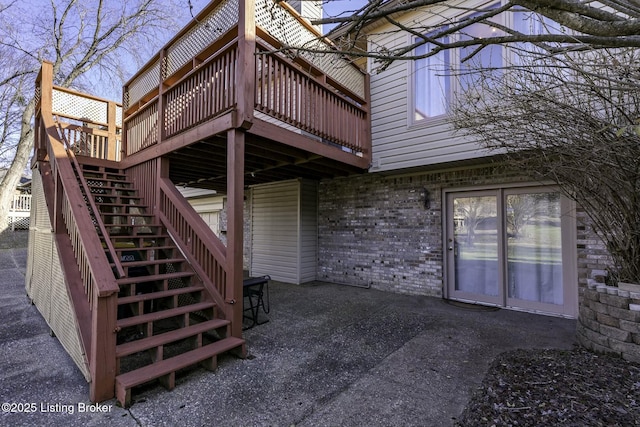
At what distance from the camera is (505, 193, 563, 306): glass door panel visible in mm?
4629

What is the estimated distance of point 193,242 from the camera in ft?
13.2

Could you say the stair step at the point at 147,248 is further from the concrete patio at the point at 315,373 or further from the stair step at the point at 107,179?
the stair step at the point at 107,179

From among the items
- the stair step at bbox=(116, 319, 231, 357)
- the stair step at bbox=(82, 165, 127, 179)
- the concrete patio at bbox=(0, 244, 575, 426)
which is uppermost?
the stair step at bbox=(82, 165, 127, 179)

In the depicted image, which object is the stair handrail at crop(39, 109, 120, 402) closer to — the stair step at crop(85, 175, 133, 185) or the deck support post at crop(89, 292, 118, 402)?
the deck support post at crop(89, 292, 118, 402)

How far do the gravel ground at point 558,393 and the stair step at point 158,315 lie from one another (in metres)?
2.66

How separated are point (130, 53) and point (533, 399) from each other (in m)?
17.2

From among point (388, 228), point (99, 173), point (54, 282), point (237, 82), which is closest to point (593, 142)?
point (237, 82)

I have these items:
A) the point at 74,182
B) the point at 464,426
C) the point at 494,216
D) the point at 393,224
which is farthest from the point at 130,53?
the point at 464,426

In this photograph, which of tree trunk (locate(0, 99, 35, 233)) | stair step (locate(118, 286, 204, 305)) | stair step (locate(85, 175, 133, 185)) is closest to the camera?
stair step (locate(118, 286, 204, 305))

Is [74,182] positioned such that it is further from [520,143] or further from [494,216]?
[494,216]

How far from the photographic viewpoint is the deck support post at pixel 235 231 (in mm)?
3416

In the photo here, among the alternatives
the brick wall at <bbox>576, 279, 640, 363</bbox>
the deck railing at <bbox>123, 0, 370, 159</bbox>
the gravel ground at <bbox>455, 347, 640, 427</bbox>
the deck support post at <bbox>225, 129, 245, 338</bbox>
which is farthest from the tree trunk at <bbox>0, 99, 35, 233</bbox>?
the brick wall at <bbox>576, 279, 640, 363</bbox>

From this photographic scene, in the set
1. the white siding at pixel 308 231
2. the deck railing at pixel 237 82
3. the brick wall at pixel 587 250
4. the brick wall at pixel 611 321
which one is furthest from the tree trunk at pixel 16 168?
the brick wall at pixel 587 250

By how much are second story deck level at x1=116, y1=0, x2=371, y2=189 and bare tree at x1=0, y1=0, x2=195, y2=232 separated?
907 centimetres
